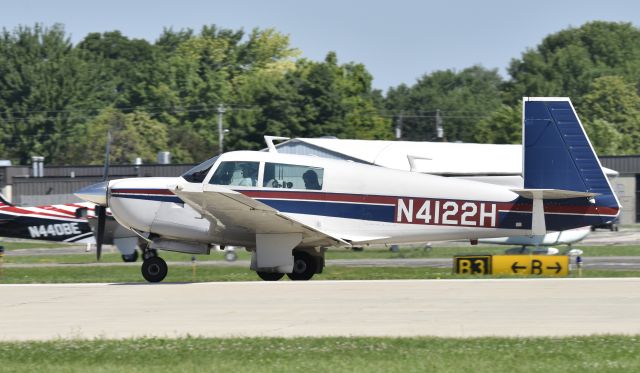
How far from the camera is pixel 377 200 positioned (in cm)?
1944

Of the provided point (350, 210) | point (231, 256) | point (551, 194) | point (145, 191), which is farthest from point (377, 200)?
point (231, 256)

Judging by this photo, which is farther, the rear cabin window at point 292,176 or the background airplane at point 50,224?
the background airplane at point 50,224

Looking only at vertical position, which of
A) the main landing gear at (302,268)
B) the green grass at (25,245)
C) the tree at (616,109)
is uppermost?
the tree at (616,109)

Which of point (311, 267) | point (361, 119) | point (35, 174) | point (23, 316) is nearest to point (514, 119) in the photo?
point (361, 119)

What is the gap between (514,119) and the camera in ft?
286

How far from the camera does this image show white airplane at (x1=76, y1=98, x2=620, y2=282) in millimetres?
19266

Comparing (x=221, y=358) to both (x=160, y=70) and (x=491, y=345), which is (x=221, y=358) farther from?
(x=160, y=70)

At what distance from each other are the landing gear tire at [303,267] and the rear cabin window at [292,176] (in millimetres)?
1561

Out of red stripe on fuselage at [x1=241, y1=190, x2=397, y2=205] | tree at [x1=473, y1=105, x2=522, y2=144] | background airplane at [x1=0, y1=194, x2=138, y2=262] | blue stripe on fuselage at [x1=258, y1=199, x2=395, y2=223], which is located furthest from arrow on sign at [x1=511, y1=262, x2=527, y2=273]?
tree at [x1=473, y1=105, x2=522, y2=144]

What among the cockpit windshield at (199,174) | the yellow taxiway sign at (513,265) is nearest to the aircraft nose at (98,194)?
the cockpit windshield at (199,174)

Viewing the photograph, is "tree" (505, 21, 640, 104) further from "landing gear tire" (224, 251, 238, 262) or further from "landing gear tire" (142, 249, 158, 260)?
"landing gear tire" (142, 249, 158, 260)

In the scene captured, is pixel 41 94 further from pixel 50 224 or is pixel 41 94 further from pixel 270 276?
pixel 270 276

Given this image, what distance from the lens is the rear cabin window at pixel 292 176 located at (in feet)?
63.4

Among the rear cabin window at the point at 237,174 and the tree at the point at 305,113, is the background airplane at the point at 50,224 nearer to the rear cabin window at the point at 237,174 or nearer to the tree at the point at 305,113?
the rear cabin window at the point at 237,174
